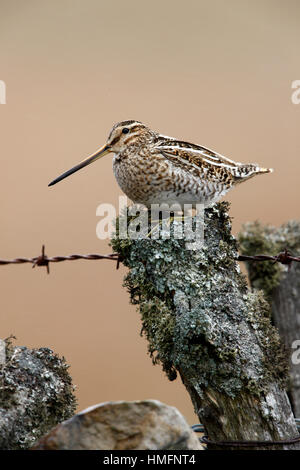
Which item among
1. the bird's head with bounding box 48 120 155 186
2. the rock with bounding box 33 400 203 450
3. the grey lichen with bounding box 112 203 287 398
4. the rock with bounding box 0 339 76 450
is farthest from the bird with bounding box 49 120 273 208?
the rock with bounding box 33 400 203 450

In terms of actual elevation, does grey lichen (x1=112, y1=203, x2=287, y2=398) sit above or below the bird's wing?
below

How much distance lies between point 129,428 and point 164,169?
182 cm

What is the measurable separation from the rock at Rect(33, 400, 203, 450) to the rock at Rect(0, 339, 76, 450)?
0.42 m

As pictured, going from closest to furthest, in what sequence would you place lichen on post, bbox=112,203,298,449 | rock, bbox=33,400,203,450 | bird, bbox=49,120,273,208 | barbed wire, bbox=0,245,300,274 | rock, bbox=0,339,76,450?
rock, bbox=33,400,203,450 → rock, bbox=0,339,76,450 → lichen on post, bbox=112,203,298,449 → barbed wire, bbox=0,245,300,274 → bird, bbox=49,120,273,208

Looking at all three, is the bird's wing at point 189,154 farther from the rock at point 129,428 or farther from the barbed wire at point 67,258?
the rock at point 129,428

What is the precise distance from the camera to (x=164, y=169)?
3557mm

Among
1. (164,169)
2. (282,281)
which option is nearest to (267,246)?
(282,281)

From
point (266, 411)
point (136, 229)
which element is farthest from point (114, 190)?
point (266, 411)

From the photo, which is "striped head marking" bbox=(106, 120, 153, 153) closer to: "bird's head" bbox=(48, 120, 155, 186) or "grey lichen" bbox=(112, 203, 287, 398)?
"bird's head" bbox=(48, 120, 155, 186)

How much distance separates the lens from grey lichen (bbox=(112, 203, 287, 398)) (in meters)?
2.59

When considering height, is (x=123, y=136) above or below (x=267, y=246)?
above

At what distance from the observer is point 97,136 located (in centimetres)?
817

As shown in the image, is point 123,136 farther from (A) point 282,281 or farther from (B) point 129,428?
(B) point 129,428
